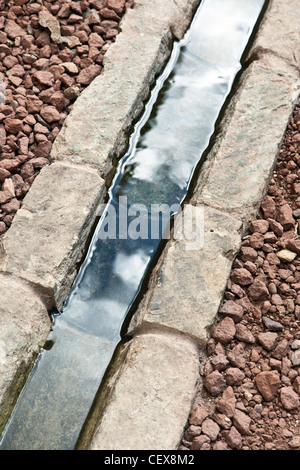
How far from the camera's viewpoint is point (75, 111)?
304 centimetres

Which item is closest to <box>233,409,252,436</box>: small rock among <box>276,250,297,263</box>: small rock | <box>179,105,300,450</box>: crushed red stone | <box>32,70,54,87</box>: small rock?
<box>179,105,300,450</box>: crushed red stone

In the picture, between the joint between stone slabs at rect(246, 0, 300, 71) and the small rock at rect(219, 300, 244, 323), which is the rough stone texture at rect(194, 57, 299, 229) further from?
the small rock at rect(219, 300, 244, 323)

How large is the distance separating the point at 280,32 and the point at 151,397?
2.27 metres

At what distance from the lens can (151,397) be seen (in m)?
2.26

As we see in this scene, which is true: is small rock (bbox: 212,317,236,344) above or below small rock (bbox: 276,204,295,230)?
below

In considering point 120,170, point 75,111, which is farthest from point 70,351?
point 75,111

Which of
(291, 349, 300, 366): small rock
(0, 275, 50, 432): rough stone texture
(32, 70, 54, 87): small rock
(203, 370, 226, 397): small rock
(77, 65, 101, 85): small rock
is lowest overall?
(0, 275, 50, 432): rough stone texture

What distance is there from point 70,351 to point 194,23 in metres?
2.23

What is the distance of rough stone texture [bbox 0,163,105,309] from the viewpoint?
252 centimetres

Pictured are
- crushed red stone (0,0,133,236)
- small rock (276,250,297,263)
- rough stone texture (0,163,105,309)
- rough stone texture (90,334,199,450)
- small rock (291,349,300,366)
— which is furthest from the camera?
crushed red stone (0,0,133,236)

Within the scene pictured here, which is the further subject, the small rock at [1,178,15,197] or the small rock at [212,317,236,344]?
the small rock at [1,178,15,197]

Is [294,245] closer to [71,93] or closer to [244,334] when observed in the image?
[244,334]

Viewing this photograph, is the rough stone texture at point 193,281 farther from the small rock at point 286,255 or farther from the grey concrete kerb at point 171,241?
the small rock at point 286,255

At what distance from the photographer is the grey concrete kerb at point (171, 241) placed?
2.28m
